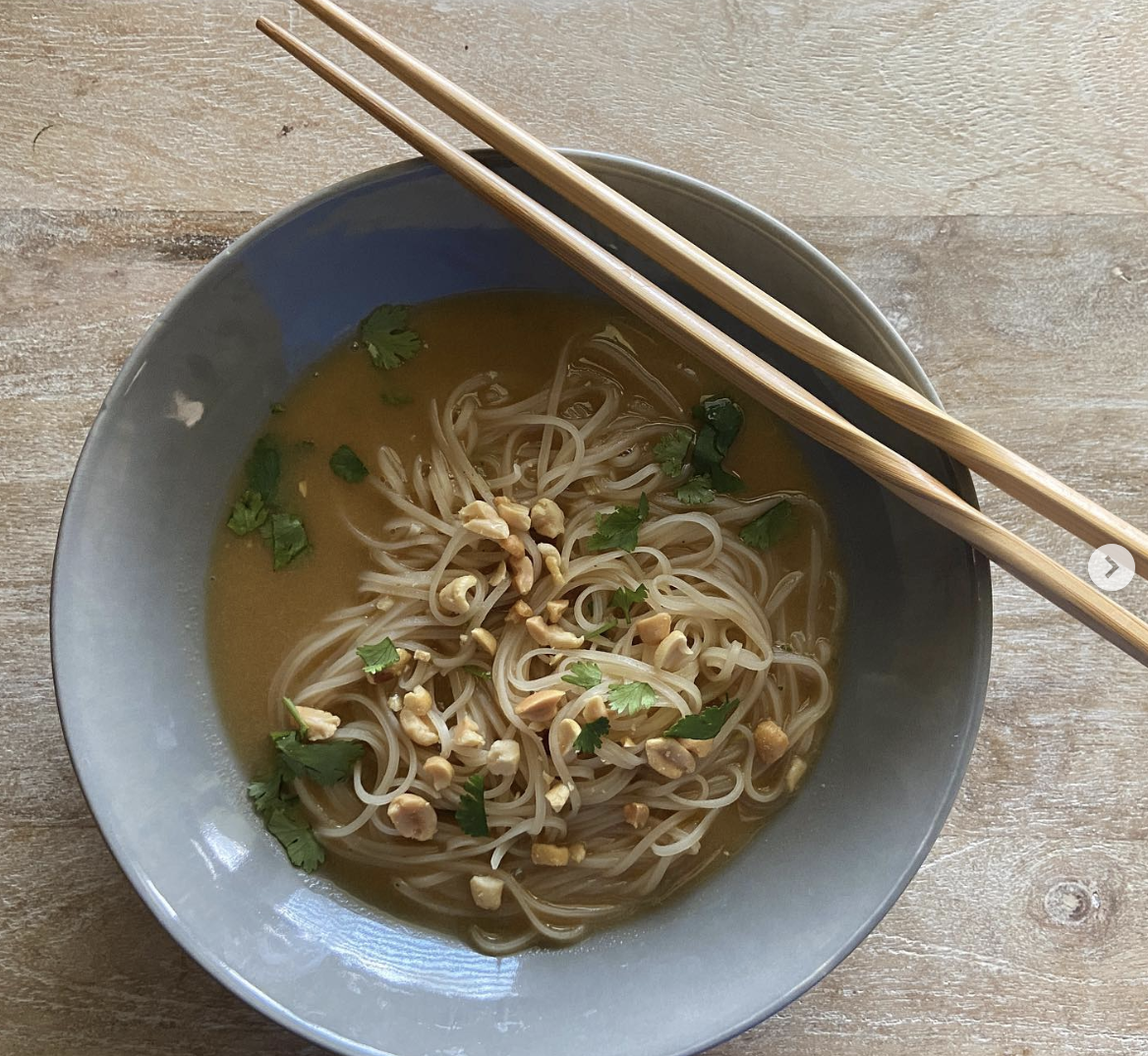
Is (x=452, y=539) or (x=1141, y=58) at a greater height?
(x=1141, y=58)

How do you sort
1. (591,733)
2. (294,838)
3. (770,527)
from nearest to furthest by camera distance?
(591,733) → (294,838) → (770,527)

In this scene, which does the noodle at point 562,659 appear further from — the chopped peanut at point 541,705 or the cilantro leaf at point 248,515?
the cilantro leaf at point 248,515

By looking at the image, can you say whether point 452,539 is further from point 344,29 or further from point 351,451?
point 344,29

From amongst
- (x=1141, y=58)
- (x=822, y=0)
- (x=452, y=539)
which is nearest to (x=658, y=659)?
(x=452, y=539)

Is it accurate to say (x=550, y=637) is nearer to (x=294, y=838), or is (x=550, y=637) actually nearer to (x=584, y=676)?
(x=584, y=676)

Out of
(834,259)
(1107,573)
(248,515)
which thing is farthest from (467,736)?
(1107,573)

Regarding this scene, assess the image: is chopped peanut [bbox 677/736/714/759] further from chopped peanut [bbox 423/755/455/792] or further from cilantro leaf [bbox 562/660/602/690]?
chopped peanut [bbox 423/755/455/792]

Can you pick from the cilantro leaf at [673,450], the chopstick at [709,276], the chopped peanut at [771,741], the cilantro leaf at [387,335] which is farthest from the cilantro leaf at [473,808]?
the chopstick at [709,276]
